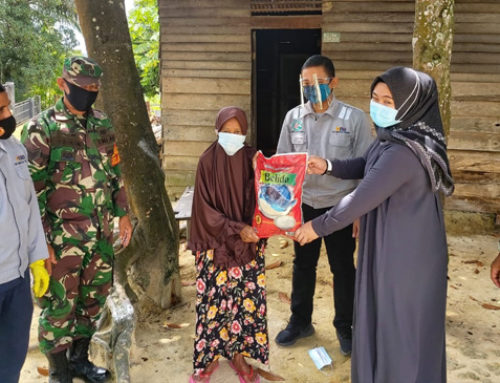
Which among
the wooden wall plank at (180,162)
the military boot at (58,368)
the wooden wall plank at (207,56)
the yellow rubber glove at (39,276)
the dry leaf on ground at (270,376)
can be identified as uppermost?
the wooden wall plank at (207,56)

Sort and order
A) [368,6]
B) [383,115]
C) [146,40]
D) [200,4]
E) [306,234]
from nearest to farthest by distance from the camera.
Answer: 1. [383,115]
2. [306,234]
3. [368,6]
4. [200,4]
5. [146,40]

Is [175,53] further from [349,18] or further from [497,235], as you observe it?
[497,235]

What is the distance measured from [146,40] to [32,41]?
11154 millimetres

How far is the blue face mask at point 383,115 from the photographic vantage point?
2.40 m

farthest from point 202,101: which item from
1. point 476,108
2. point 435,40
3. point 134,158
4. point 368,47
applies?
point 435,40

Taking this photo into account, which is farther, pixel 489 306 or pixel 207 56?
pixel 207 56

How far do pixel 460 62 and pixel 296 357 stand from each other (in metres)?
5.01

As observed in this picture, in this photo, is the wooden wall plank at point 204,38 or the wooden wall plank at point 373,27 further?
the wooden wall plank at point 204,38

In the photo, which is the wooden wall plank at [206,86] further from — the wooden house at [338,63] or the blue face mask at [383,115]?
the blue face mask at [383,115]

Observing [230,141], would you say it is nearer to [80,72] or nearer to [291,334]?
[80,72]

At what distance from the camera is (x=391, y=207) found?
2.42 meters

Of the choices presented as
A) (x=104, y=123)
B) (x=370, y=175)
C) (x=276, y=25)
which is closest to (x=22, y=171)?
(x=104, y=123)

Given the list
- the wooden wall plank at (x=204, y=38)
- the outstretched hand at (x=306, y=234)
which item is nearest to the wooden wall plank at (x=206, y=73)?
the wooden wall plank at (x=204, y=38)

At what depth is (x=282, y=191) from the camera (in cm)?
283
